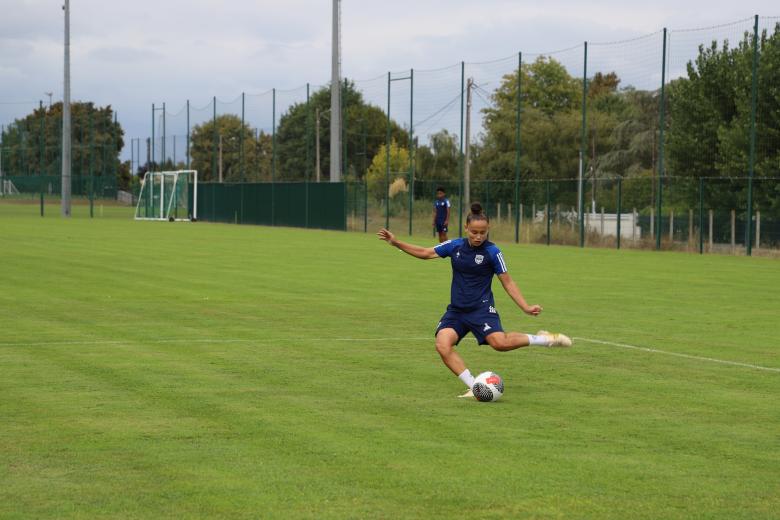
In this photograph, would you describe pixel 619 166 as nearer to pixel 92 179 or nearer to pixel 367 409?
pixel 92 179

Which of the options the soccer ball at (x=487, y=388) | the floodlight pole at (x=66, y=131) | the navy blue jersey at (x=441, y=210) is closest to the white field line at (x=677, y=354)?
the soccer ball at (x=487, y=388)

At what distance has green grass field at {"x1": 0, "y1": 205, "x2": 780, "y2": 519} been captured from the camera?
7.01 meters

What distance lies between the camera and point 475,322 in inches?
425

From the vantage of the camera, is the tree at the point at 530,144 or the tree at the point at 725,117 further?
the tree at the point at 530,144

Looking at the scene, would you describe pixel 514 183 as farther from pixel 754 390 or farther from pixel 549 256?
pixel 754 390

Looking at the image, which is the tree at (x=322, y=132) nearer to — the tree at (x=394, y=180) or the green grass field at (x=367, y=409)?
the tree at (x=394, y=180)

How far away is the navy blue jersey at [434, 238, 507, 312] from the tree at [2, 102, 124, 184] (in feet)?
292

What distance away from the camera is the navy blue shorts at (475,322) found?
10.8 metres

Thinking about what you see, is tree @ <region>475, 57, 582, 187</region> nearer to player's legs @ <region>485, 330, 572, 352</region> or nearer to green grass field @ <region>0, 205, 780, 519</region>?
green grass field @ <region>0, 205, 780, 519</region>

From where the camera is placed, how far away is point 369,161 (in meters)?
87.2

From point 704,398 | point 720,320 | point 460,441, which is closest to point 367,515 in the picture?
point 460,441

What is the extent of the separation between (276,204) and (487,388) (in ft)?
172

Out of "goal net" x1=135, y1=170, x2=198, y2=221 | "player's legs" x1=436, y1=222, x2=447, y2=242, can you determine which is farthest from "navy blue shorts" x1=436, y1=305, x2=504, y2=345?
"goal net" x1=135, y1=170, x2=198, y2=221

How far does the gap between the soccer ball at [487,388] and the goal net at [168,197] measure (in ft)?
204
